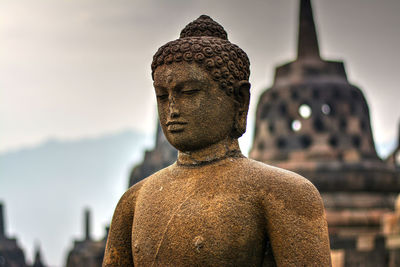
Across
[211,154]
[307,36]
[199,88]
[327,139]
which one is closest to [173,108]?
[199,88]

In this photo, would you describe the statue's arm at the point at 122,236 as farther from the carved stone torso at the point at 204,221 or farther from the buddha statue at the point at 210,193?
the carved stone torso at the point at 204,221

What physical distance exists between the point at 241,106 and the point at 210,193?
31.4 inches

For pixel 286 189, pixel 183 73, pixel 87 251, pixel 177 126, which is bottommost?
pixel 87 251

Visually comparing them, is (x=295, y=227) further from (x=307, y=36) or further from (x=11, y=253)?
(x=11, y=253)

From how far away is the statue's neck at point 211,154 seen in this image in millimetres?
5992

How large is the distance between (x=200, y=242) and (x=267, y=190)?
60 centimetres

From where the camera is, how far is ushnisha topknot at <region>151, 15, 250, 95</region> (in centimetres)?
592

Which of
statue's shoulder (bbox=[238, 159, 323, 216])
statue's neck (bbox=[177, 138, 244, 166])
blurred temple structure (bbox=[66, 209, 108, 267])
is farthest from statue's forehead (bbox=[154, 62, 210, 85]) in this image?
blurred temple structure (bbox=[66, 209, 108, 267])

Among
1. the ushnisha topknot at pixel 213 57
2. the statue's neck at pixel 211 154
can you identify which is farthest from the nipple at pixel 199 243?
the ushnisha topknot at pixel 213 57

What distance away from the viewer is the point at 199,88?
593cm

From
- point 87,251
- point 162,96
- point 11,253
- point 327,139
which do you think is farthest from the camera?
point 11,253

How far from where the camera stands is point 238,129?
6117 mm

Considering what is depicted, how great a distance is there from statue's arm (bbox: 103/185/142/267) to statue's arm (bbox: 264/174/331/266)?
3.94 ft

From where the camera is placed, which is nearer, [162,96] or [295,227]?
[295,227]
